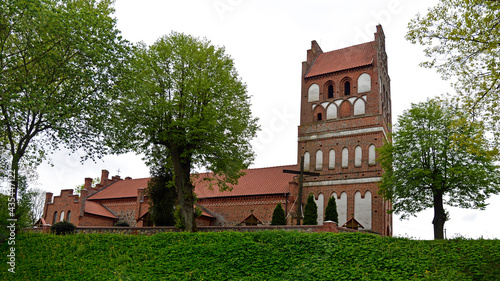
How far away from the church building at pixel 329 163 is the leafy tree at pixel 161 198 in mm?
2771

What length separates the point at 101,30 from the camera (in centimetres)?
1936

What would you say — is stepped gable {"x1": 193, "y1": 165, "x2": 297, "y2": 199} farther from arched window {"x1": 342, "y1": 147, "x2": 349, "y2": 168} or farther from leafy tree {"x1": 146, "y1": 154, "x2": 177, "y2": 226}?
arched window {"x1": 342, "y1": 147, "x2": 349, "y2": 168}

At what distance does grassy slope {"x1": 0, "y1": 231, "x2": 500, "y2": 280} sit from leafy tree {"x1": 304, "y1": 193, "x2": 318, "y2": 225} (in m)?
11.4

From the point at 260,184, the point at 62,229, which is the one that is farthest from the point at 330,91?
the point at 62,229

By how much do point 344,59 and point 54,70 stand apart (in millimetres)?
23679

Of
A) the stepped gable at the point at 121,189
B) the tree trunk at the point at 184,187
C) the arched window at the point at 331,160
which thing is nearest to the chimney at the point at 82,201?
the stepped gable at the point at 121,189

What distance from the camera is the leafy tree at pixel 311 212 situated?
2902 centimetres

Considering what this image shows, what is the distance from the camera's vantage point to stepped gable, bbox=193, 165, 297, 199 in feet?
113

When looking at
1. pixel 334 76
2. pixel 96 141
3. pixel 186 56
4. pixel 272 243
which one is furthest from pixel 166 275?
pixel 334 76

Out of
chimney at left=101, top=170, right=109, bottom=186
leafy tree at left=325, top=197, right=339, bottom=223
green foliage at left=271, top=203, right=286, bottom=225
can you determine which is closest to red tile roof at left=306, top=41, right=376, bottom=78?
leafy tree at left=325, top=197, right=339, bottom=223

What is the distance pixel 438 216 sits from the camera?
24.6m

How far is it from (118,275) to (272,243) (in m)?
6.15

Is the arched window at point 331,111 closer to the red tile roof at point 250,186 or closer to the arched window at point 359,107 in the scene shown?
the arched window at point 359,107

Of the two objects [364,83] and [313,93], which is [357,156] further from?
[313,93]
